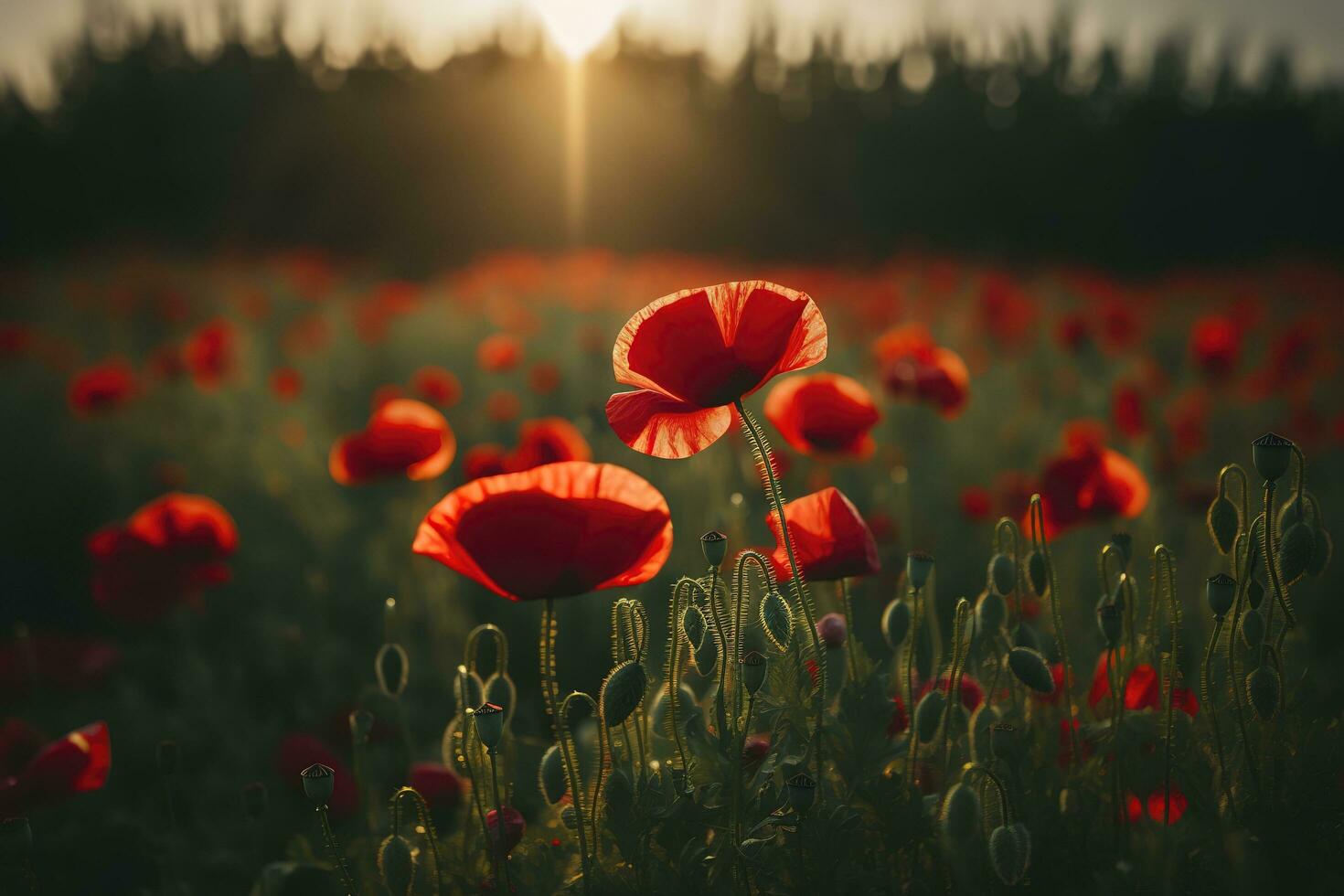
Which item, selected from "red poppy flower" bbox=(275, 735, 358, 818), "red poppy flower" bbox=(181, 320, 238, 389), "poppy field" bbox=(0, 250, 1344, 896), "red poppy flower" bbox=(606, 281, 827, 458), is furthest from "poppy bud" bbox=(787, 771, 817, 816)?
"red poppy flower" bbox=(181, 320, 238, 389)

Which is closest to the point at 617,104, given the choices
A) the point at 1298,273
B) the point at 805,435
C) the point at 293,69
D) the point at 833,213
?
the point at 833,213

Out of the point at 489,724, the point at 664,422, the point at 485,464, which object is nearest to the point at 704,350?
the point at 664,422

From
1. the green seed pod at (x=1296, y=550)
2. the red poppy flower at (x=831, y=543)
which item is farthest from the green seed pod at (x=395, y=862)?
the green seed pod at (x=1296, y=550)

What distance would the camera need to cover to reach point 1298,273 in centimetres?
786

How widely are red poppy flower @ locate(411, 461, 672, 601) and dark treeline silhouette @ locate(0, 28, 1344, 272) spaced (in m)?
13.1

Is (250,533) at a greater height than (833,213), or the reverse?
(833,213)

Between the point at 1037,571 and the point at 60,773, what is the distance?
→ 4.64 feet

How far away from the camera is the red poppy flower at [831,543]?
1127 mm

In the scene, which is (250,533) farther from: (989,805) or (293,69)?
(293,69)

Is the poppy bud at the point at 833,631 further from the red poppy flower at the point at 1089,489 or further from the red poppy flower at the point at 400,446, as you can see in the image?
the red poppy flower at the point at 400,446

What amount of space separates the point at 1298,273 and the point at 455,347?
6.89 meters

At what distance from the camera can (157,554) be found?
2035 millimetres

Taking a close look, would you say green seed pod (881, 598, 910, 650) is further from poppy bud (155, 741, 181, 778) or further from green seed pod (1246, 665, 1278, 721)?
poppy bud (155, 741, 181, 778)

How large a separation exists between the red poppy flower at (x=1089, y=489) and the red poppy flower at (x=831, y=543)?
599 millimetres
